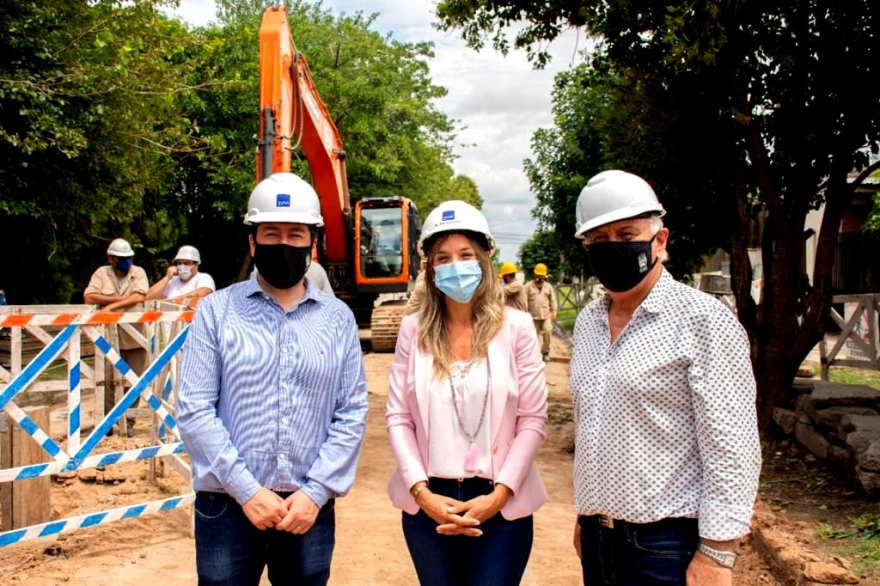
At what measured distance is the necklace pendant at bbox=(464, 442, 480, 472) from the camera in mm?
2750

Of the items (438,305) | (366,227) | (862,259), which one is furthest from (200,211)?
(438,305)

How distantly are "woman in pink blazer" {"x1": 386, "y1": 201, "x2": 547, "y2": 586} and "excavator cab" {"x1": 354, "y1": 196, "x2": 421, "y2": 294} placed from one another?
1437 cm

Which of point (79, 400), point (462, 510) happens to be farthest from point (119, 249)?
point (462, 510)

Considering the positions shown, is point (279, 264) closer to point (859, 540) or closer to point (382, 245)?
point (859, 540)

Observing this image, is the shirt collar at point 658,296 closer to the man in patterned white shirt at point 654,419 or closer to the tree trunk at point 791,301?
the man in patterned white shirt at point 654,419

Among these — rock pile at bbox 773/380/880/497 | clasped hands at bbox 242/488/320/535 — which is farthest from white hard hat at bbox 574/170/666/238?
rock pile at bbox 773/380/880/497

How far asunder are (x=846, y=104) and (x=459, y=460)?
6.53 m

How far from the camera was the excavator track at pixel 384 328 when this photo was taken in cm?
1691

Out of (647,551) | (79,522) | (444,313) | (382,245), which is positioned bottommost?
(79,522)

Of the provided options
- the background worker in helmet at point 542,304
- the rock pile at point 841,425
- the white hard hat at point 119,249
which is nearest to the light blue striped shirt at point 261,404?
the rock pile at point 841,425

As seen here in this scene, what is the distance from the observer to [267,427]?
2770 millimetres

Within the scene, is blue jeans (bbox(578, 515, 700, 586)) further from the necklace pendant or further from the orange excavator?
the orange excavator

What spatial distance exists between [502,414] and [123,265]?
686cm

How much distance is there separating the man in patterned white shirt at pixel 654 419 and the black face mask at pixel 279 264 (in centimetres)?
104
